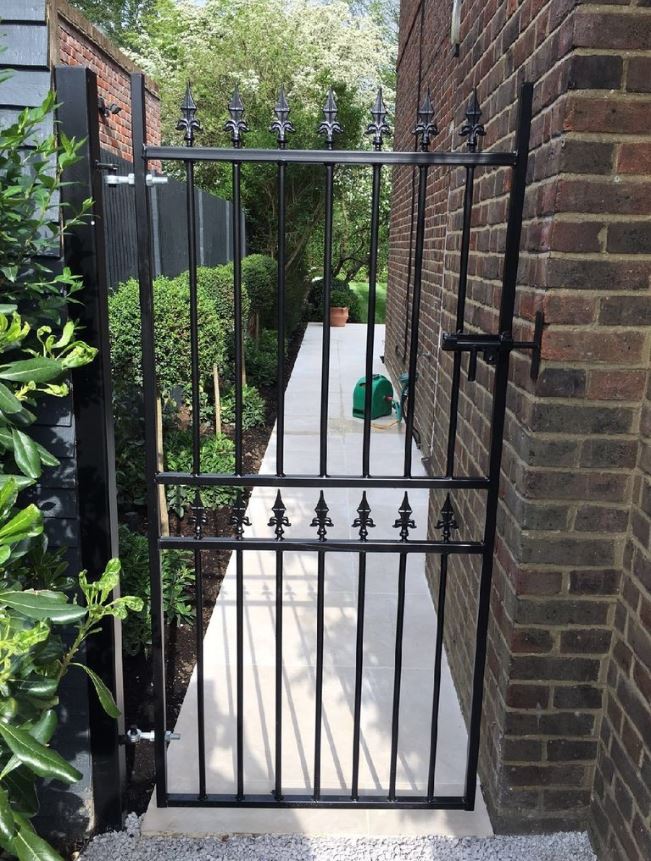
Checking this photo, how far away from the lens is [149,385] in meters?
2.32

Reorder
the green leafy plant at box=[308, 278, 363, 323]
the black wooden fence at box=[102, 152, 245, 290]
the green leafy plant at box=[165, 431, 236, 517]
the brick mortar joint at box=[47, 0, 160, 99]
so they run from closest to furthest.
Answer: the green leafy plant at box=[165, 431, 236, 517] < the brick mortar joint at box=[47, 0, 160, 99] < the black wooden fence at box=[102, 152, 245, 290] < the green leafy plant at box=[308, 278, 363, 323]

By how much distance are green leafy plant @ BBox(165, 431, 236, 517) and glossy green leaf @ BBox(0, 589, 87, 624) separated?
326 cm

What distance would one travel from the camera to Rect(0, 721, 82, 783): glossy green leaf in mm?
1436

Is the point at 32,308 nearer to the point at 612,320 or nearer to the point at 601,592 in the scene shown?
the point at 612,320

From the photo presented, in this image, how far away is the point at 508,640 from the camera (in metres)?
2.34

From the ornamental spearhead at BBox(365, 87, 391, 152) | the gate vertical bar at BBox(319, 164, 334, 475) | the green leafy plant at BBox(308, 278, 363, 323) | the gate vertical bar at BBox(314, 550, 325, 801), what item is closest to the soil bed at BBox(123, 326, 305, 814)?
the gate vertical bar at BBox(314, 550, 325, 801)

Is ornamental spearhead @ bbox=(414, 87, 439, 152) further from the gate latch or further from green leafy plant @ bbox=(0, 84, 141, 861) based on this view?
green leafy plant @ bbox=(0, 84, 141, 861)

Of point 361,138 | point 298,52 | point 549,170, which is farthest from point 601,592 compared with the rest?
point 298,52

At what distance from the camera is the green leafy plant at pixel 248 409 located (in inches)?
295

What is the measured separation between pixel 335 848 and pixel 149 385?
1.61 meters

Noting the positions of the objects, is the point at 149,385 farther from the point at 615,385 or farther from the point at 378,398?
the point at 378,398

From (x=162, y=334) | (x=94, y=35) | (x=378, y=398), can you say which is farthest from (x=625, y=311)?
(x=94, y=35)

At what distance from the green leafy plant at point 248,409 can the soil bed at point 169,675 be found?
2.27 m

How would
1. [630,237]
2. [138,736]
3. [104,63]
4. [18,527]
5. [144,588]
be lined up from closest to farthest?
[18,527]
[630,237]
[138,736]
[144,588]
[104,63]
